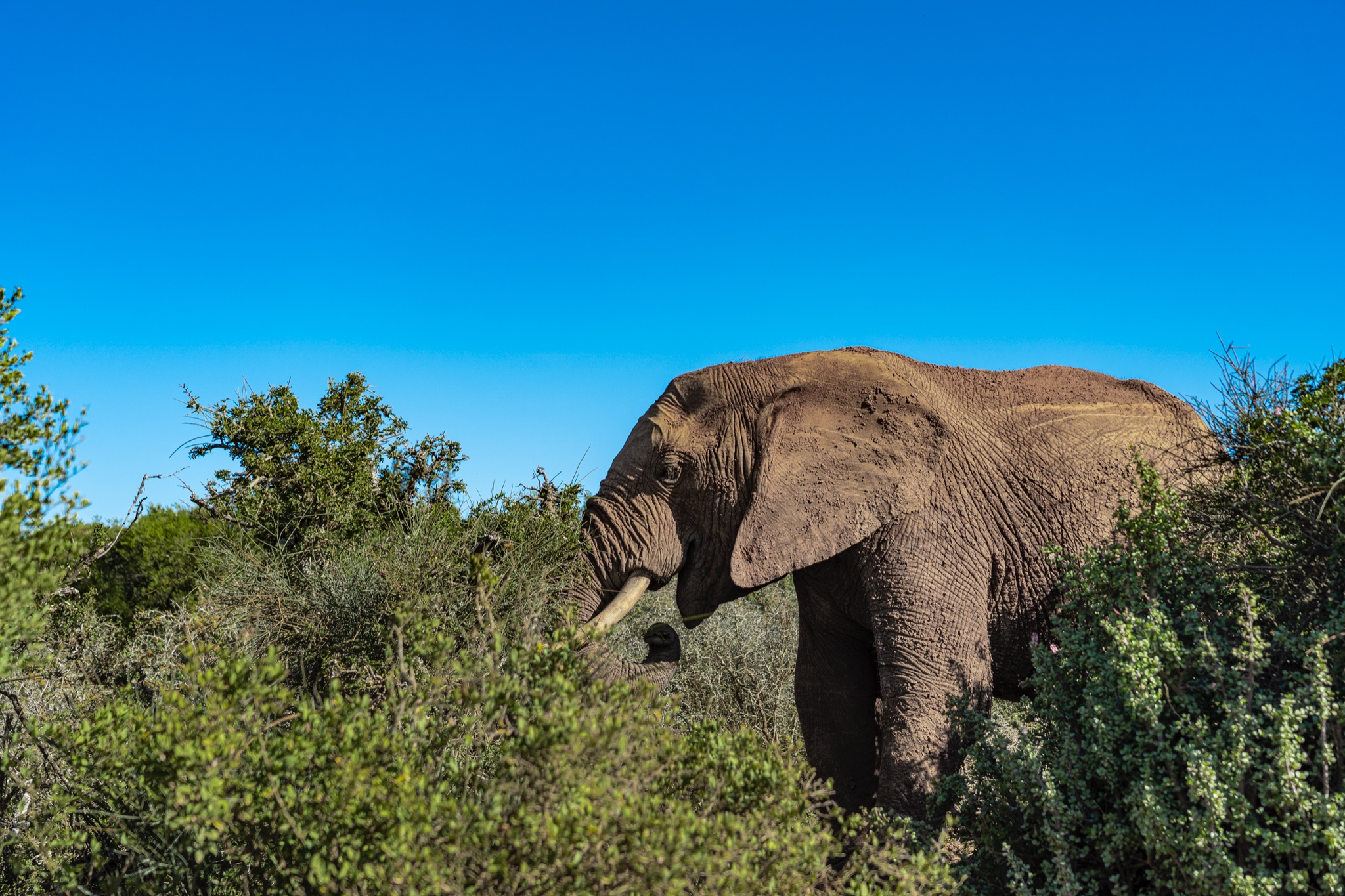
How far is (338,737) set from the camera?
3385mm

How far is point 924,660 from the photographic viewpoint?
543 centimetres

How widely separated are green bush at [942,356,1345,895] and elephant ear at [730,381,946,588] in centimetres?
116

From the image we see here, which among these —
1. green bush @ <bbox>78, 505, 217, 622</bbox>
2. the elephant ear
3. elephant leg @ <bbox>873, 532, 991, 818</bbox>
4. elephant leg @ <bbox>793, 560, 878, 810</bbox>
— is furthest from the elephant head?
green bush @ <bbox>78, 505, 217, 622</bbox>

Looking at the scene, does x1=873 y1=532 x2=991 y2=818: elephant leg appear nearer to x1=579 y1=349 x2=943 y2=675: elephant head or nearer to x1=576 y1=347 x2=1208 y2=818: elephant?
x1=576 y1=347 x2=1208 y2=818: elephant

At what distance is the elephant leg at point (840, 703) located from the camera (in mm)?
6645

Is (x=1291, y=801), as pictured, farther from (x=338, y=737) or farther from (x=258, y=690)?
(x=258, y=690)

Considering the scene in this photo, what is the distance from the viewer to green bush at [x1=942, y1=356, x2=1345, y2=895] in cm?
374

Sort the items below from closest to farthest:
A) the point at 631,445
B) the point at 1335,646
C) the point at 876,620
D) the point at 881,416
Result: the point at 1335,646 → the point at 876,620 → the point at 881,416 → the point at 631,445

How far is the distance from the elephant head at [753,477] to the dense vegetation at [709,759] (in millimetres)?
701

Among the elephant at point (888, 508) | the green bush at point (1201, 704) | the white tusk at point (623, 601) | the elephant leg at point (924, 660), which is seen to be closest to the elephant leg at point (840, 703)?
the elephant at point (888, 508)

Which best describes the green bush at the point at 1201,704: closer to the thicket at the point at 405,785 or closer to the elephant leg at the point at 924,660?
the elephant leg at the point at 924,660

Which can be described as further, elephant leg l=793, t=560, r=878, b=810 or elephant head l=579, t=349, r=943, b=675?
elephant leg l=793, t=560, r=878, b=810

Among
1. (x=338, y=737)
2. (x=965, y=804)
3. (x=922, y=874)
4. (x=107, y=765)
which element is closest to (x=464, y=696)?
(x=338, y=737)

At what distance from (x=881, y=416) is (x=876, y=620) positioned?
1319 mm
